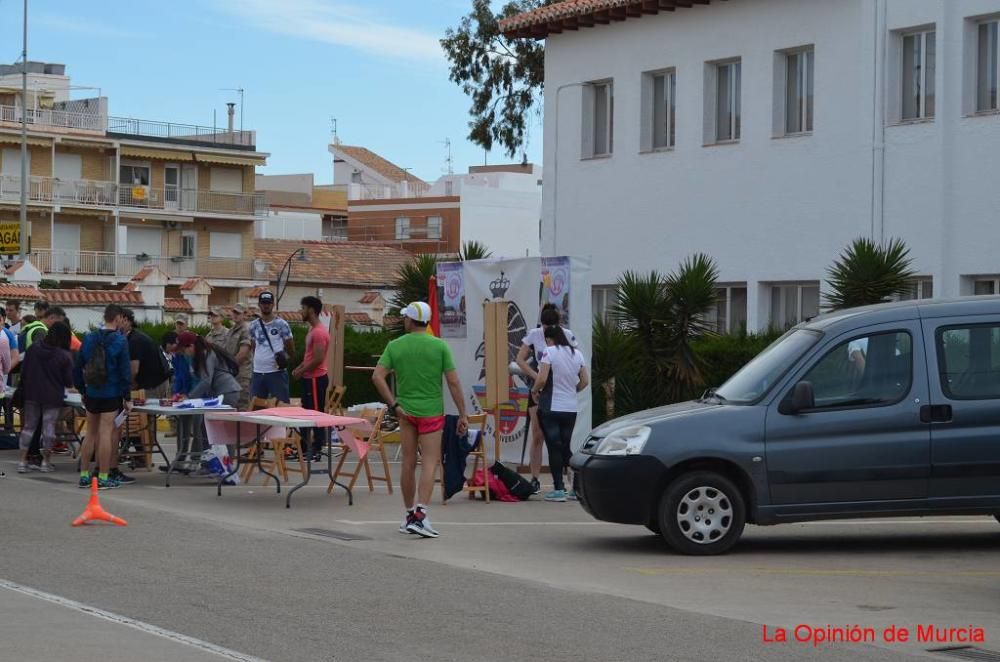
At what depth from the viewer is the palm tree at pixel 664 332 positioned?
20.8 m

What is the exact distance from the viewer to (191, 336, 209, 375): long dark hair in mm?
18297

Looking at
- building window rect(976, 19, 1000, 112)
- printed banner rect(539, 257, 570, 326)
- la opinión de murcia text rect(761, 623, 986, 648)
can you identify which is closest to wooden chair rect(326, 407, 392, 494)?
printed banner rect(539, 257, 570, 326)

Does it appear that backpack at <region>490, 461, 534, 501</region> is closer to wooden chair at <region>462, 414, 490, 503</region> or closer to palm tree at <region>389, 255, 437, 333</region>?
wooden chair at <region>462, 414, 490, 503</region>

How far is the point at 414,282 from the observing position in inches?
979

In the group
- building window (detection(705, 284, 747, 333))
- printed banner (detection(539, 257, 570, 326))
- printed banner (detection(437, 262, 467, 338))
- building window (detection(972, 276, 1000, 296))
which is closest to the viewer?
printed banner (detection(539, 257, 570, 326))

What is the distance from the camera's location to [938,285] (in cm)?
2431

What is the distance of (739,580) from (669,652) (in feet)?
9.45

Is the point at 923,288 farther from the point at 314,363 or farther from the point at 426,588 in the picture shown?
the point at 426,588

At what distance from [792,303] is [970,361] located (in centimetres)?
1528

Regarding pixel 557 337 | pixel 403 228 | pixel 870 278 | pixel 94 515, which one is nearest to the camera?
pixel 94 515

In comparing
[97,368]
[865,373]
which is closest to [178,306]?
[97,368]

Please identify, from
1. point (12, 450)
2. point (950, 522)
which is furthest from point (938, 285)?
point (12, 450)

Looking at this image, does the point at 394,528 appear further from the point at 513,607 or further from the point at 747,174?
the point at 747,174

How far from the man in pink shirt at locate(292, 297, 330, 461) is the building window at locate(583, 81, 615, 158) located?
13.0m
